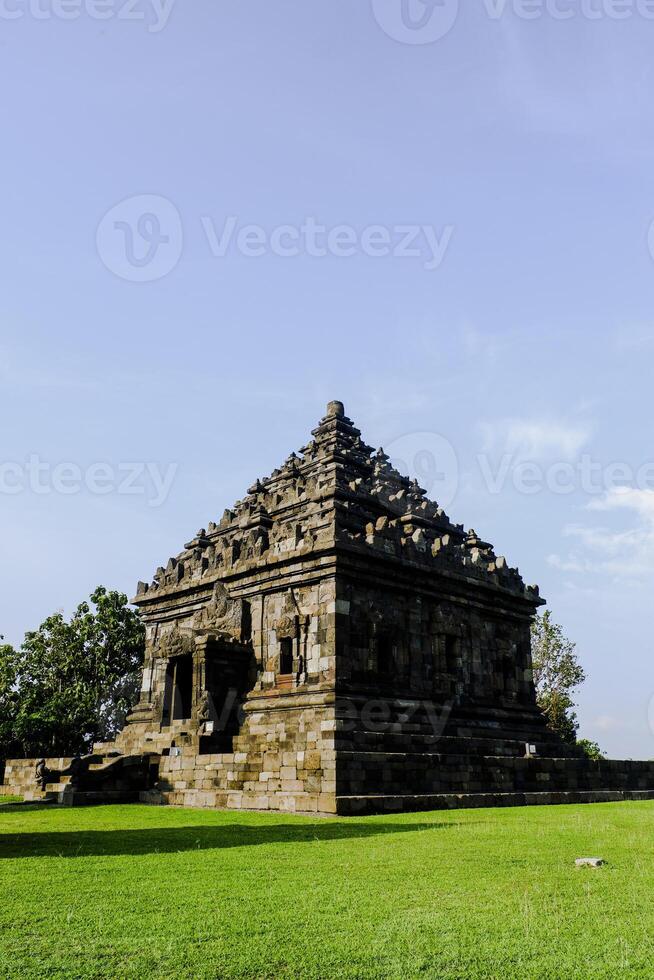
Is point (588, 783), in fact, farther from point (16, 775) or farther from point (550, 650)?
point (550, 650)

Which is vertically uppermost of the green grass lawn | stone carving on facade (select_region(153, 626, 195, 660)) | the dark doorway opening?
stone carving on facade (select_region(153, 626, 195, 660))

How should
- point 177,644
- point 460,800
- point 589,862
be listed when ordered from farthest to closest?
point 177,644, point 460,800, point 589,862

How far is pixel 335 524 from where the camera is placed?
23.6m

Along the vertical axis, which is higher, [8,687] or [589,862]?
[8,687]

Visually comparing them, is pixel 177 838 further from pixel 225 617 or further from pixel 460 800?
pixel 225 617

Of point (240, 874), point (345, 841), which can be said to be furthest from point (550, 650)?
point (240, 874)

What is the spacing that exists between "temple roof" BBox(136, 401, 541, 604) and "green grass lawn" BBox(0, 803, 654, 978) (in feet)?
39.3

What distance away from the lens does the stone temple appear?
2047cm

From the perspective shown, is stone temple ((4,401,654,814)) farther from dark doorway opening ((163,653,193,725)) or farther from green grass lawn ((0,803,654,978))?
green grass lawn ((0,803,654,978))

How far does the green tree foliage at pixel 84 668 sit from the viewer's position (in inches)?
1681

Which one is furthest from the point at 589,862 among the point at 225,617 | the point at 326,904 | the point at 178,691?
the point at 178,691

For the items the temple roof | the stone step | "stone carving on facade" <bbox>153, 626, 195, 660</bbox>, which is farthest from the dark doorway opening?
the stone step

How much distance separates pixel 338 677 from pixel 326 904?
47.0 ft

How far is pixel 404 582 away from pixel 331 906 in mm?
17727
